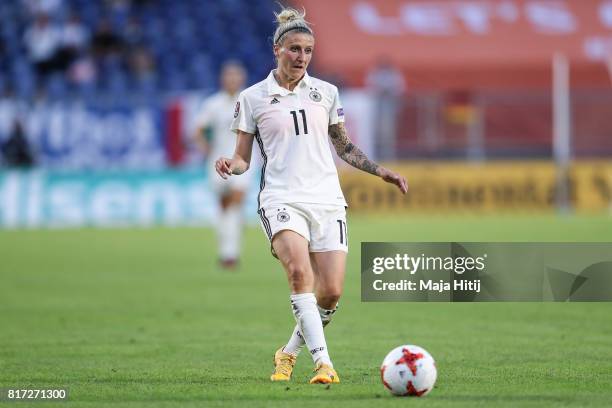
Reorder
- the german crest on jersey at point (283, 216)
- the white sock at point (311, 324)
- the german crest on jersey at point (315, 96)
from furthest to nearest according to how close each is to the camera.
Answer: the german crest on jersey at point (315, 96) → the german crest on jersey at point (283, 216) → the white sock at point (311, 324)

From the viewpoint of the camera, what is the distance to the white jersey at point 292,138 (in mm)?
8562

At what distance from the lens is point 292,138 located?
8.56 m

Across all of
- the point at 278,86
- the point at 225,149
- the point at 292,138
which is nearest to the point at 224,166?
the point at 292,138

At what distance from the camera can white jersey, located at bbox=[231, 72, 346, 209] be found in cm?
856

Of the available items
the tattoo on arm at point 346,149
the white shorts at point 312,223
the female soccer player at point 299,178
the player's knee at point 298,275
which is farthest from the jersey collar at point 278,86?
the player's knee at point 298,275

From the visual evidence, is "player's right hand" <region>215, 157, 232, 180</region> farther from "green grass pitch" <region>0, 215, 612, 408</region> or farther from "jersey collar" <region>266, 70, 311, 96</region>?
"green grass pitch" <region>0, 215, 612, 408</region>

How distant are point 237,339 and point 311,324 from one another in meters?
2.98

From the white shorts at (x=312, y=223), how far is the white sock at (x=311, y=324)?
370 mm

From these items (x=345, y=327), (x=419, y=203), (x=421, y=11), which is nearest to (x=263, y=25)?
(x=421, y=11)

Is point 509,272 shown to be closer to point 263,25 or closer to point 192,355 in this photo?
point 192,355

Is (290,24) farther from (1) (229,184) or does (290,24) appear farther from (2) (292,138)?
(1) (229,184)

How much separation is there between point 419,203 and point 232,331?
1831cm

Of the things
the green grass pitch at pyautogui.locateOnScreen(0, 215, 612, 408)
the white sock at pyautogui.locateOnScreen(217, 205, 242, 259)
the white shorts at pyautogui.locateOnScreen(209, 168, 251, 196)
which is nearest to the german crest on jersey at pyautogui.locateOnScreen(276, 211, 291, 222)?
the green grass pitch at pyautogui.locateOnScreen(0, 215, 612, 408)

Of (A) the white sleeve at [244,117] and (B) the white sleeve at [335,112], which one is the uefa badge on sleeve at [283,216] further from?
(B) the white sleeve at [335,112]
